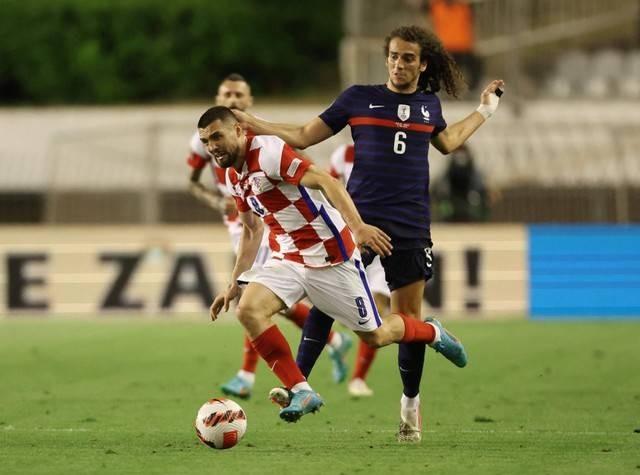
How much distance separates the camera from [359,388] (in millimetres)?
11273

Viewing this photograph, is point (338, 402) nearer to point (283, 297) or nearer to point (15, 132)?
point (283, 297)

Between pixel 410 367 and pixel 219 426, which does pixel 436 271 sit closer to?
pixel 410 367

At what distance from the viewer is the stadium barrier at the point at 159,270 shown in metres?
18.7

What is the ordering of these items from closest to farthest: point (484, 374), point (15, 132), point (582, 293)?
point (484, 374), point (582, 293), point (15, 132)

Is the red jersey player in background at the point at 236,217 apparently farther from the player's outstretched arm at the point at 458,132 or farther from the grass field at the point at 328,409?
the player's outstretched arm at the point at 458,132

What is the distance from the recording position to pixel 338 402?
35.4ft

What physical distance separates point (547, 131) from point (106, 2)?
1318cm

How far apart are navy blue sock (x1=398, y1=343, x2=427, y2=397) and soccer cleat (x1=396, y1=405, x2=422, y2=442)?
0.35 feet

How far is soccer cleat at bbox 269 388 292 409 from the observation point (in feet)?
26.2

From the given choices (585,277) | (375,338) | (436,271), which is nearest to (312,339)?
(375,338)

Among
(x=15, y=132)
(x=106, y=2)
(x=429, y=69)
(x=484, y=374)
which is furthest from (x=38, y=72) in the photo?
(x=429, y=69)

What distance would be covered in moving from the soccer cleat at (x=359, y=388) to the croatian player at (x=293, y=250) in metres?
2.67

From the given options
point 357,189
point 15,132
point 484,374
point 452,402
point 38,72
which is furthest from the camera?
point 38,72

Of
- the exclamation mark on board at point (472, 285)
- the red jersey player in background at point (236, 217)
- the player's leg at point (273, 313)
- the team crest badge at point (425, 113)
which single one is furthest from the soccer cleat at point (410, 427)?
the exclamation mark on board at point (472, 285)
